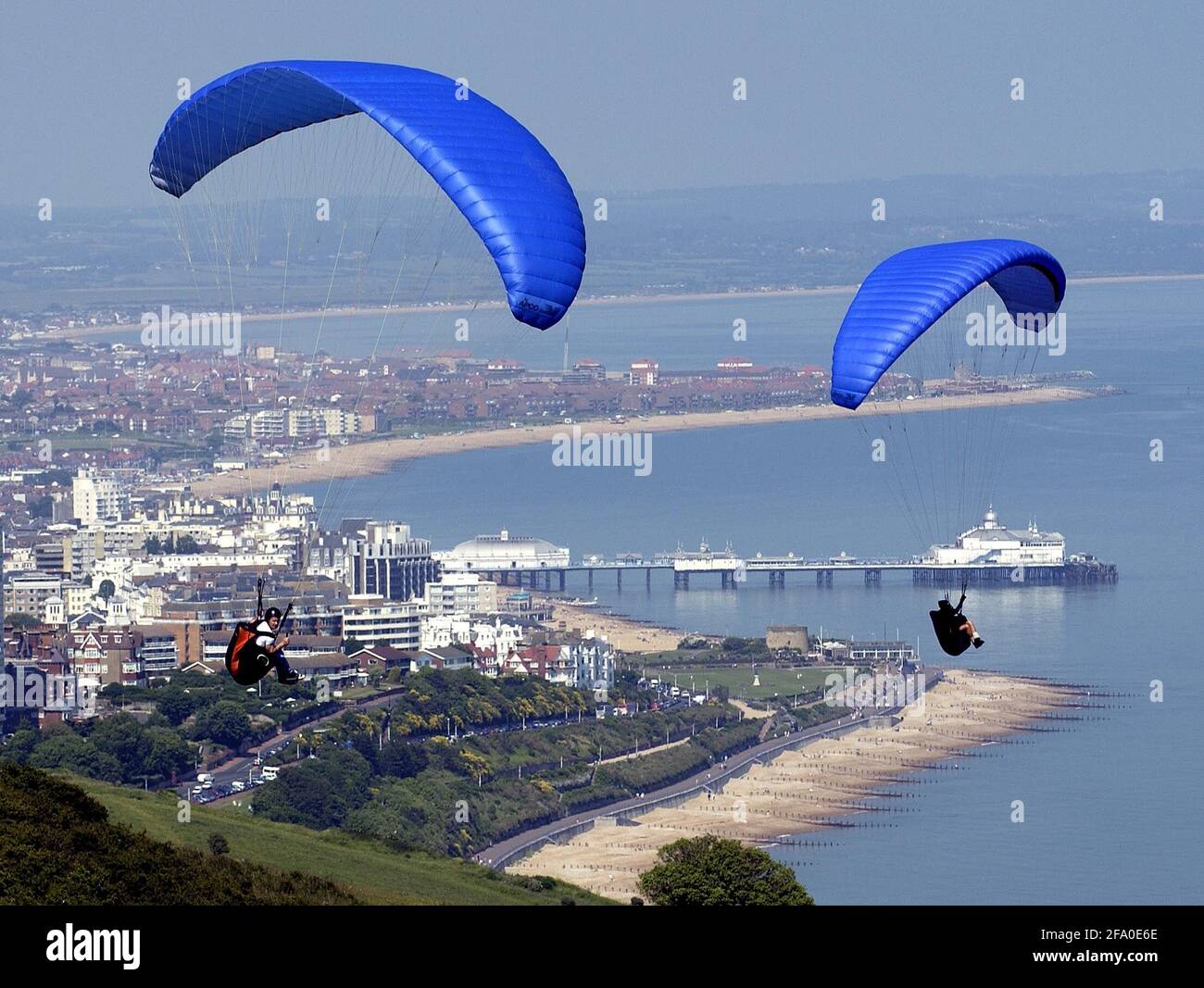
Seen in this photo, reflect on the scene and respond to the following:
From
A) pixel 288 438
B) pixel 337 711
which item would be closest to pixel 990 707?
→ pixel 337 711

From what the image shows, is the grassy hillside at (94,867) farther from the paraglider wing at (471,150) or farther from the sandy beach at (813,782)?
the sandy beach at (813,782)

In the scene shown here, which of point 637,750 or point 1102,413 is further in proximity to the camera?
point 1102,413

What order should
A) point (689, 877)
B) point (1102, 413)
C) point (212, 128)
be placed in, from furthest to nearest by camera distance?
point (1102, 413)
point (689, 877)
point (212, 128)

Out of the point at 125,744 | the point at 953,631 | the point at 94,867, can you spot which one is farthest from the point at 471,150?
the point at 125,744

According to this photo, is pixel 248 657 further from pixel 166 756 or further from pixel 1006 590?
pixel 1006 590
